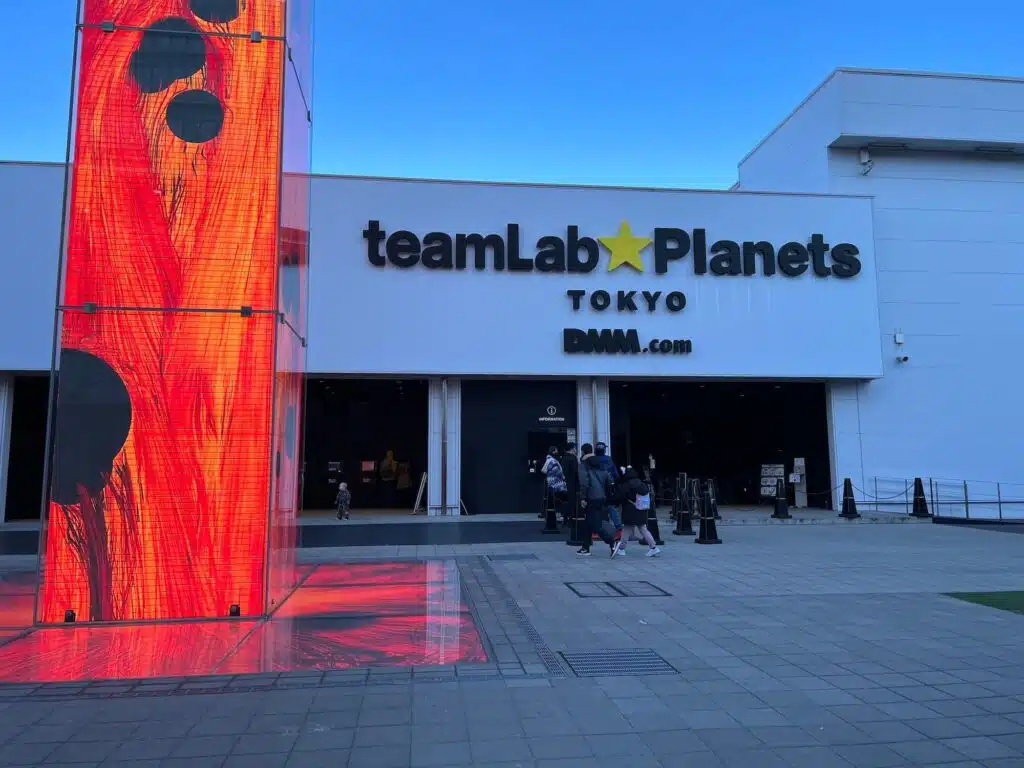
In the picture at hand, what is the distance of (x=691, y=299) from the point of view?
63.8ft

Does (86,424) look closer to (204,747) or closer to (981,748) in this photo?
(204,747)

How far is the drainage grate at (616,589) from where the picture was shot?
27.4ft

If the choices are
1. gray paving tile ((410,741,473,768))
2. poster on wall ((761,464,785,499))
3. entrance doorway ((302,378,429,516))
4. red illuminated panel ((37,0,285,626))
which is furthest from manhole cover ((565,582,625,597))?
poster on wall ((761,464,785,499))

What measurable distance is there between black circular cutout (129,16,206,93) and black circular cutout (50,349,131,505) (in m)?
2.92

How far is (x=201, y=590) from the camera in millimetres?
7074

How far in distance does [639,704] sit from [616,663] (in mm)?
951

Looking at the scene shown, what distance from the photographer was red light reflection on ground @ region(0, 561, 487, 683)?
557 centimetres

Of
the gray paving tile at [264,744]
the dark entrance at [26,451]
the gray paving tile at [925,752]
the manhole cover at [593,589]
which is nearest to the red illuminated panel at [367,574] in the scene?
the manhole cover at [593,589]

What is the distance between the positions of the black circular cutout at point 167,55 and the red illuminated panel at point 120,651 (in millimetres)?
5393

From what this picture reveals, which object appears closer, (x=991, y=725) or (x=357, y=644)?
(x=991, y=725)

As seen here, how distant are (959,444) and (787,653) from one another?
17.9 metres

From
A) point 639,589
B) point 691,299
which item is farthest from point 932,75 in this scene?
point 639,589

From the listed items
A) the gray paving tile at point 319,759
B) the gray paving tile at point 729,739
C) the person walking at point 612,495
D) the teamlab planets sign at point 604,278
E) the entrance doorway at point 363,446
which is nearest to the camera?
the gray paving tile at point 319,759

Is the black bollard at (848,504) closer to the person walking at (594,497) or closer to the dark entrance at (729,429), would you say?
the dark entrance at (729,429)
